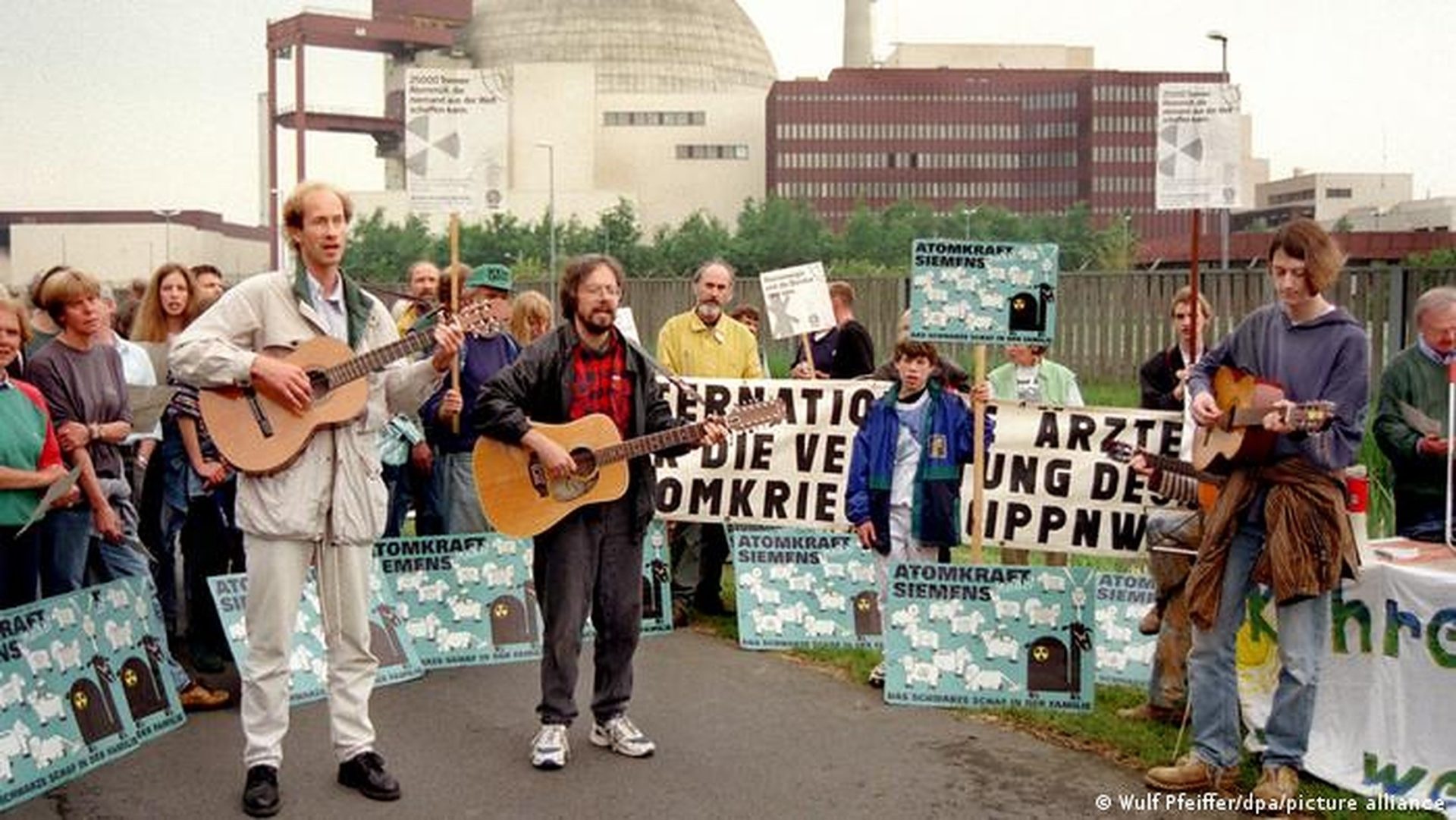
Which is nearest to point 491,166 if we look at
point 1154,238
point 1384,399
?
point 1384,399

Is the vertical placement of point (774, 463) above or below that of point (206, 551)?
above

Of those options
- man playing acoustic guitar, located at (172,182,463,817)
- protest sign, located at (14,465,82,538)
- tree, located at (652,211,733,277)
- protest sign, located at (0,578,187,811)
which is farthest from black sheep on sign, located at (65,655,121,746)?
tree, located at (652,211,733,277)

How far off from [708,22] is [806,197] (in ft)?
120

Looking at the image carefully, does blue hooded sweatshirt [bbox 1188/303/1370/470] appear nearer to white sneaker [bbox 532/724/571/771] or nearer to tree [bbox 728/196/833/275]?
white sneaker [bbox 532/724/571/771]

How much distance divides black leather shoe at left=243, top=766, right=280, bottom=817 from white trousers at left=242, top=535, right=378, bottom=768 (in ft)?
0.12

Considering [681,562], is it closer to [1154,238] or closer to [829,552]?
[829,552]

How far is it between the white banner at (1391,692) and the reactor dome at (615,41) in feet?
415

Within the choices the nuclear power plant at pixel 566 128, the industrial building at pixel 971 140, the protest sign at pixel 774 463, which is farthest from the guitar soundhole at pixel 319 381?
the industrial building at pixel 971 140

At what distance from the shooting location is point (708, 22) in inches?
5605

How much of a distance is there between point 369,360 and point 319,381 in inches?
8.3

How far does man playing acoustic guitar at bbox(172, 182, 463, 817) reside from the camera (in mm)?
5922

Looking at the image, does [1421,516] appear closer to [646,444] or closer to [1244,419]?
[1244,419]

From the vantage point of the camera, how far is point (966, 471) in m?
9.11

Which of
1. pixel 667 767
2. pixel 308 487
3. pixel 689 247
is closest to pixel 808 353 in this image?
pixel 667 767
